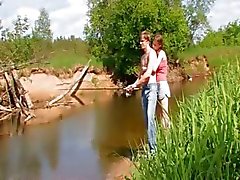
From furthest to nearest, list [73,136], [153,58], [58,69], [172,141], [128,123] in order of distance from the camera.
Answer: [58,69], [128,123], [73,136], [153,58], [172,141]

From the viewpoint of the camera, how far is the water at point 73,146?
10445mm

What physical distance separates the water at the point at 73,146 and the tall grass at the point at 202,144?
197cm

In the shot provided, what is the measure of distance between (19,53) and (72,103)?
11.7ft

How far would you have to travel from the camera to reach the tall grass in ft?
17.6

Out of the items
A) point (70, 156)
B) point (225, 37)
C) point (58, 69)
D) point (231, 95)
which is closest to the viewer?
point (231, 95)

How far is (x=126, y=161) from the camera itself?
1027 centimetres

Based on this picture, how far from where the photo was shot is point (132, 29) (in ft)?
112

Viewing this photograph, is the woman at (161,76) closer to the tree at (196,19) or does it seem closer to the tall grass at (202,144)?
the tall grass at (202,144)

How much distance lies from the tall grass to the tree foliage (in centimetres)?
2649

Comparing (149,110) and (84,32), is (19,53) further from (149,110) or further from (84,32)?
(84,32)

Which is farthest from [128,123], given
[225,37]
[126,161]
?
[225,37]

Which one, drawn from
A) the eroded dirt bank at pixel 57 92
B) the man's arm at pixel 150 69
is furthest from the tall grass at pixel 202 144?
the eroded dirt bank at pixel 57 92

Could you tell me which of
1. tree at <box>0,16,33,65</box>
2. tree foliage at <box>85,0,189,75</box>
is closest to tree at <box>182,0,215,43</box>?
tree foliage at <box>85,0,189,75</box>

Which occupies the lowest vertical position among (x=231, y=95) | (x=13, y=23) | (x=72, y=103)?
(x=72, y=103)
